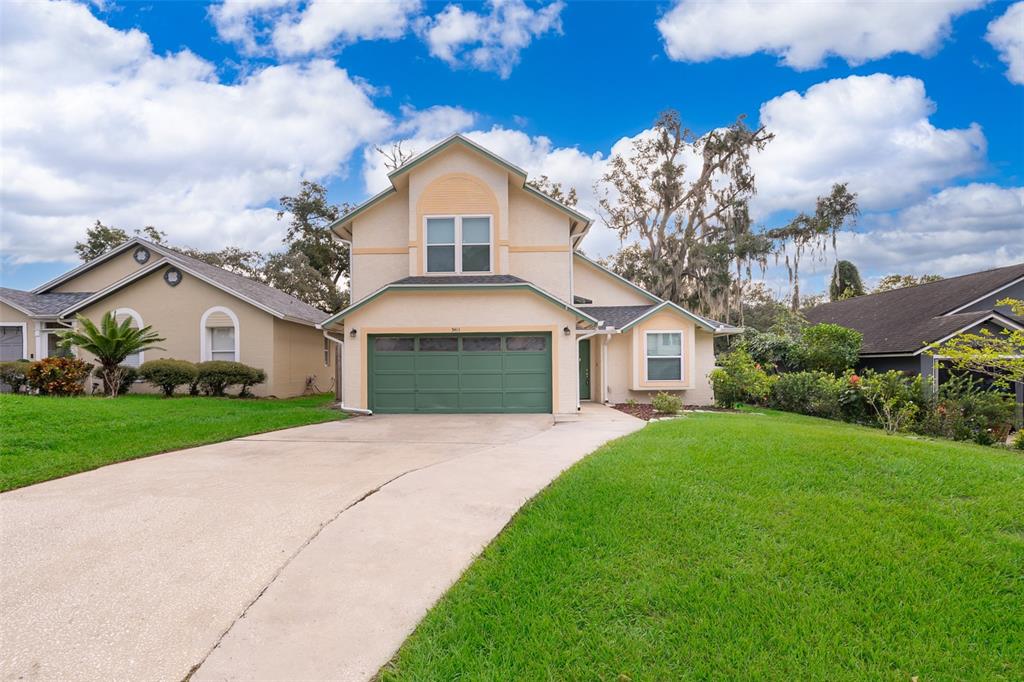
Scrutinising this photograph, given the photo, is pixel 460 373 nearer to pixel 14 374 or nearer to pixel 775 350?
pixel 14 374

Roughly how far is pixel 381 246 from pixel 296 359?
5.94m

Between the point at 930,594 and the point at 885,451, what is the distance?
359 cm

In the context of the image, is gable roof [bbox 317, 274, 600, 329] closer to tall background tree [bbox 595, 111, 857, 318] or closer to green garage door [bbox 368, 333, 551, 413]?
green garage door [bbox 368, 333, 551, 413]

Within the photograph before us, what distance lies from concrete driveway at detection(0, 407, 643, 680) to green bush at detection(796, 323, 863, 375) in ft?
49.0

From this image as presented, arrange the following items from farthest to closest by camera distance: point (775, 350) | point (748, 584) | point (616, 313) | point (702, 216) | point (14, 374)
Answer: point (702, 216), point (775, 350), point (616, 313), point (14, 374), point (748, 584)

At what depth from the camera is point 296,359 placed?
59.7ft

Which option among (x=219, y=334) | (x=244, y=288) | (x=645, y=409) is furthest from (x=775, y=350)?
(x=219, y=334)

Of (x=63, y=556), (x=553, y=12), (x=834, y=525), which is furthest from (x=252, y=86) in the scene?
(x=834, y=525)

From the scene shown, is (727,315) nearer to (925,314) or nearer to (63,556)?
(925,314)

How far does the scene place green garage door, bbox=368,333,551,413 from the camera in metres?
13.3

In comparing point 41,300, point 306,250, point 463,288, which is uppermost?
point 306,250

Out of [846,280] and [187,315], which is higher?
[846,280]

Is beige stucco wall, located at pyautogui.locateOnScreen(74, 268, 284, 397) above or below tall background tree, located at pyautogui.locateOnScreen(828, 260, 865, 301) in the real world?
below

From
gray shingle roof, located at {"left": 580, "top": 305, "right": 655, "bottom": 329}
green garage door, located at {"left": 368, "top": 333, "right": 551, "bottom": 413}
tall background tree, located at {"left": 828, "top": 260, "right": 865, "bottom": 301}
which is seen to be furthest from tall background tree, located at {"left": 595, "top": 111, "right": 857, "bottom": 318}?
green garage door, located at {"left": 368, "top": 333, "right": 551, "bottom": 413}
